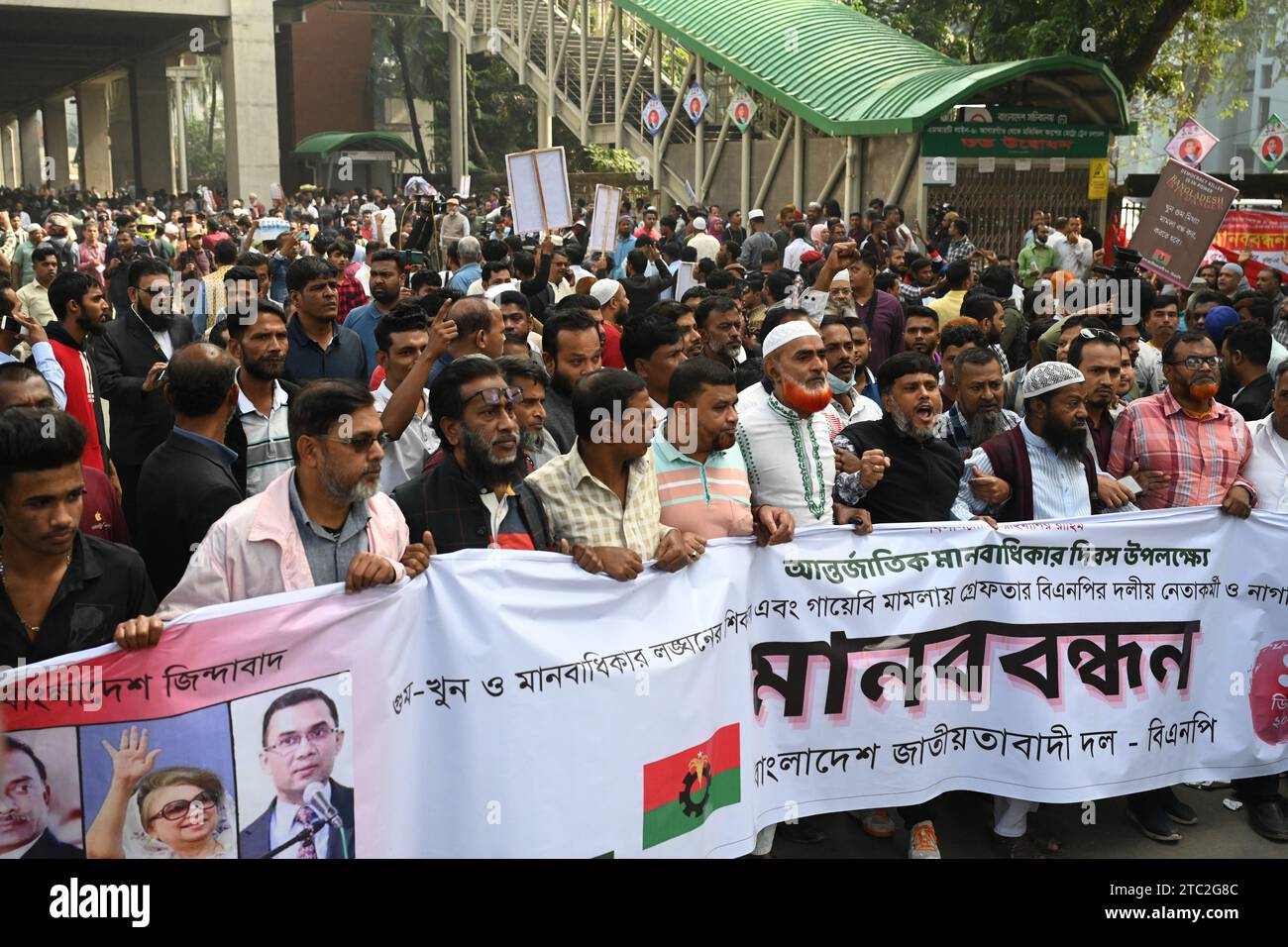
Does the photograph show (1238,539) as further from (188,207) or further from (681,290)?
(188,207)

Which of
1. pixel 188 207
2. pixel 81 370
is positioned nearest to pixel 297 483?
pixel 81 370

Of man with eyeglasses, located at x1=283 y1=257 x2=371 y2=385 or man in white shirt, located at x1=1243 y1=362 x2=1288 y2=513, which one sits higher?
man with eyeglasses, located at x1=283 y1=257 x2=371 y2=385

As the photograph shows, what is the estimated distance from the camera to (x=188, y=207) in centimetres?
3303

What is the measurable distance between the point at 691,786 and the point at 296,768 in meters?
1.30

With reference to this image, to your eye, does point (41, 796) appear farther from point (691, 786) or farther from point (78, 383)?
point (78, 383)

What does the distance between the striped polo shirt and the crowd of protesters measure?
11 mm

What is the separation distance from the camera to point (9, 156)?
253ft

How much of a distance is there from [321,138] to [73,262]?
3163 centimetres

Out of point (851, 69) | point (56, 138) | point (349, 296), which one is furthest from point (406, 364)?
point (56, 138)

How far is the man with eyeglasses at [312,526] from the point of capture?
3.85m

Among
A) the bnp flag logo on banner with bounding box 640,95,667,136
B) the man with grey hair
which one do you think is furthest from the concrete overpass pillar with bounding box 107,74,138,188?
the man with grey hair

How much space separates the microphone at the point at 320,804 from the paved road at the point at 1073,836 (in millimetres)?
1943

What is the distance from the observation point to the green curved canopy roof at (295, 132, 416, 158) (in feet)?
152

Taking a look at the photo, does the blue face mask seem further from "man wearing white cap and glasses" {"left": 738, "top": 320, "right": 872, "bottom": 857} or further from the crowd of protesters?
"man wearing white cap and glasses" {"left": 738, "top": 320, "right": 872, "bottom": 857}
